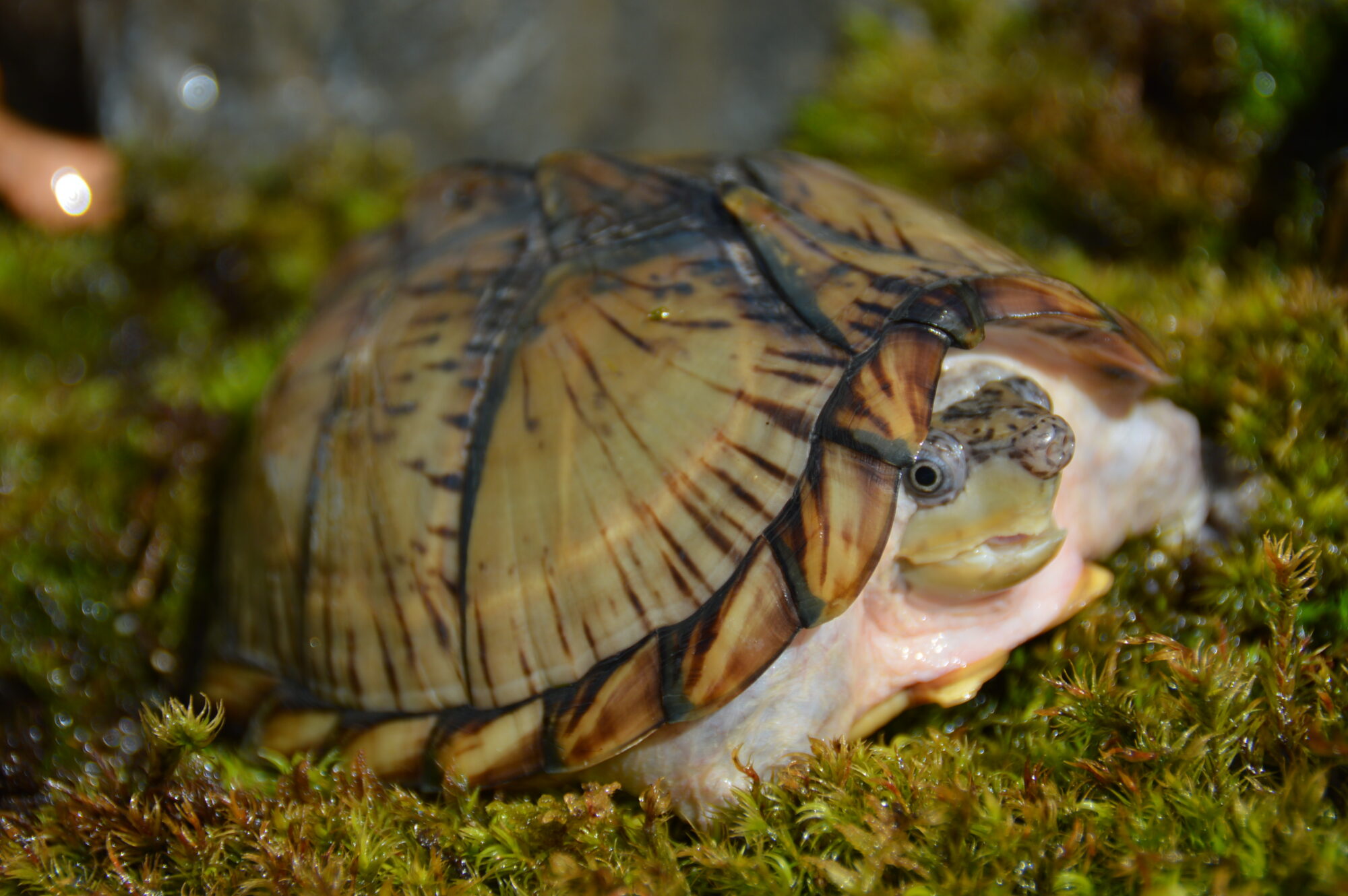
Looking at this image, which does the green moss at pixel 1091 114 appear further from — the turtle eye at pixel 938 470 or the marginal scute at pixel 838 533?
the marginal scute at pixel 838 533

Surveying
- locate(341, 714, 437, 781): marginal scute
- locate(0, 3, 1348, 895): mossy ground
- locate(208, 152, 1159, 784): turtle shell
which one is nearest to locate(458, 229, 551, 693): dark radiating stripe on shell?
locate(208, 152, 1159, 784): turtle shell

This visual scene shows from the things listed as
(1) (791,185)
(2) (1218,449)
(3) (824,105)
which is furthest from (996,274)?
(3) (824,105)

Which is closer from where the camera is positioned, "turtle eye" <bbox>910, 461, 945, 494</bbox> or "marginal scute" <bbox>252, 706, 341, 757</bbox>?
"turtle eye" <bbox>910, 461, 945, 494</bbox>

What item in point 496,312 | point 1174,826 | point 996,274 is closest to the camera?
point 1174,826

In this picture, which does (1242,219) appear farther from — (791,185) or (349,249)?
(349,249)

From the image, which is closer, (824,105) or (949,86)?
(949,86)

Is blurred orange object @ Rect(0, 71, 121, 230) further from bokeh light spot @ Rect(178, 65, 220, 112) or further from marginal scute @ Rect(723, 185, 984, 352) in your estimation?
marginal scute @ Rect(723, 185, 984, 352)

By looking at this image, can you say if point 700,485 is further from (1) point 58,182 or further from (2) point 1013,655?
(1) point 58,182

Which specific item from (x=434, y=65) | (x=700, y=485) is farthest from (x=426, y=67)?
(x=700, y=485)
